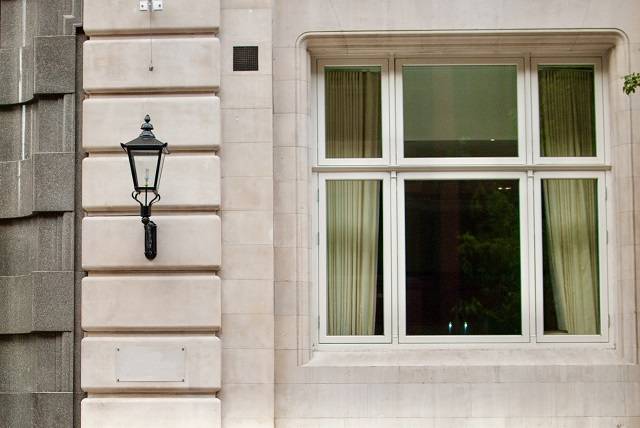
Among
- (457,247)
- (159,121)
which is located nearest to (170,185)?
(159,121)

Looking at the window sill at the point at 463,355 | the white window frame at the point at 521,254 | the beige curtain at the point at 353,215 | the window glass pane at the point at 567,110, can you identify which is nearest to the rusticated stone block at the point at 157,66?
the beige curtain at the point at 353,215

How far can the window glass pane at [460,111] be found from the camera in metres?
9.05

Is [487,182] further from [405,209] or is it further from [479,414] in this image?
[479,414]

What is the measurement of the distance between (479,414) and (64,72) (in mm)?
5684

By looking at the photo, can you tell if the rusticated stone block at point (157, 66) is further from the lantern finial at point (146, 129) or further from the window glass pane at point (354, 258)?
the window glass pane at point (354, 258)

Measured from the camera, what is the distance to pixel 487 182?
29.6ft

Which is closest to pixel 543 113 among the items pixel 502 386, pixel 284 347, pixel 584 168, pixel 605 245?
pixel 584 168

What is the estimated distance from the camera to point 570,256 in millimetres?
9031

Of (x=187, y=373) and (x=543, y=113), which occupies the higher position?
(x=543, y=113)

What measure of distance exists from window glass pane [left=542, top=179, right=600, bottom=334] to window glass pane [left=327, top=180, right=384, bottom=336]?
6.03 feet

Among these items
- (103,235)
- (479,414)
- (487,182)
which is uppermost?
(487,182)

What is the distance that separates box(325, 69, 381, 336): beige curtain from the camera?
9039mm

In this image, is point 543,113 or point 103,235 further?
point 543,113

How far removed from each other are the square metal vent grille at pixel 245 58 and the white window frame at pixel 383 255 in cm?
141
